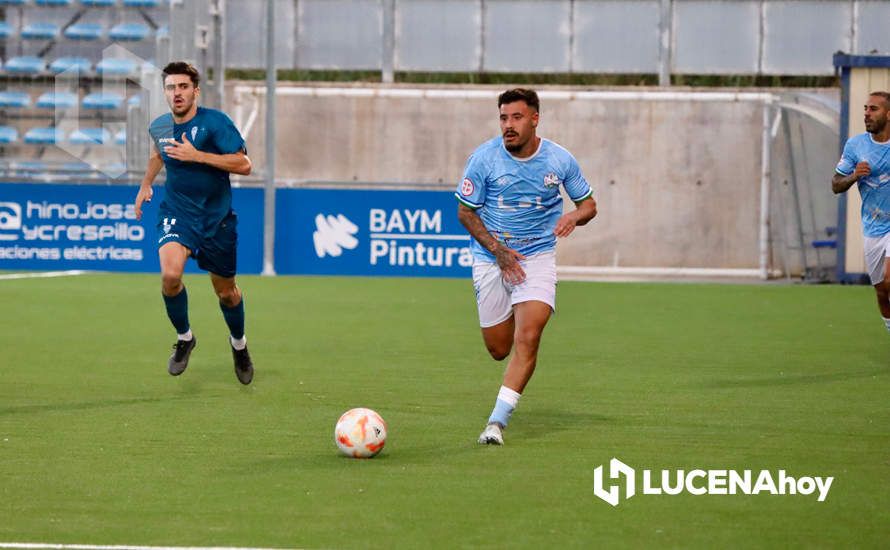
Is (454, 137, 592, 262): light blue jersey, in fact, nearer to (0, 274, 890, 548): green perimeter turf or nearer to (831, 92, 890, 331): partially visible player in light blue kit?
(0, 274, 890, 548): green perimeter turf

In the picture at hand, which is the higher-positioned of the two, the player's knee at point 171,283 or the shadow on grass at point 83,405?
the player's knee at point 171,283

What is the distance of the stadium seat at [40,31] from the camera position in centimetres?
2933

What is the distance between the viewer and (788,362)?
1280 centimetres

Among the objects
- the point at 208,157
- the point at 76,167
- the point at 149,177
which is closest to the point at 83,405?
the point at 208,157

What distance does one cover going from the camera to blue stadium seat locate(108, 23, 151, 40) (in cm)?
2928

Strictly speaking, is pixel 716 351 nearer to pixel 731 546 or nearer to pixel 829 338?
pixel 829 338

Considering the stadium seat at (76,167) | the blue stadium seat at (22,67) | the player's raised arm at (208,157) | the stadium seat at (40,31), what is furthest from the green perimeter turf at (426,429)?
the stadium seat at (40,31)

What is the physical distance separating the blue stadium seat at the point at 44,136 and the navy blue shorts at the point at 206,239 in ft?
62.1

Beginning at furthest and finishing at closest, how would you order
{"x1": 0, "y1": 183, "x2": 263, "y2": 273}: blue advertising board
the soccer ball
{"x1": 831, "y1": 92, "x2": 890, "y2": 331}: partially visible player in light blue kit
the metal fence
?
the metal fence → {"x1": 0, "y1": 183, "x2": 263, "y2": 273}: blue advertising board → {"x1": 831, "y1": 92, "x2": 890, "y2": 331}: partially visible player in light blue kit → the soccer ball

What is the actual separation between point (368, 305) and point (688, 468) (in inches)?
446

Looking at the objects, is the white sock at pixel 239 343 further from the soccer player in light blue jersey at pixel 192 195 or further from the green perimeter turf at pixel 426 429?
the green perimeter turf at pixel 426 429

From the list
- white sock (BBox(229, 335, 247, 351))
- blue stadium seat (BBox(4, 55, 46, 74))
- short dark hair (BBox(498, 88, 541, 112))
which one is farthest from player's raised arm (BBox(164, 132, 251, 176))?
blue stadium seat (BBox(4, 55, 46, 74))

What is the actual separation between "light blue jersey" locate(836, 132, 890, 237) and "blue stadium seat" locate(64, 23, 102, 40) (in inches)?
770

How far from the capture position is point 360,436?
775 cm
